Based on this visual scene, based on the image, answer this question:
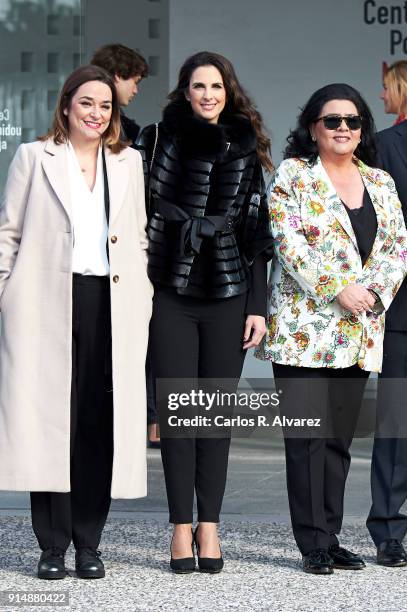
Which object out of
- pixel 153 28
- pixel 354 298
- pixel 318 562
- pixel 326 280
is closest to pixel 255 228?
pixel 326 280

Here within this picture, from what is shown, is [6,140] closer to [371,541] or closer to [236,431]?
[236,431]

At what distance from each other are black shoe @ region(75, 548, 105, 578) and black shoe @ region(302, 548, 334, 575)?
763 mm

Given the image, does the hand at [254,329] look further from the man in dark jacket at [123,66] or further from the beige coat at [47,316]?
the man in dark jacket at [123,66]

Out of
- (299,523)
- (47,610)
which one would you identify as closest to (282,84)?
(299,523)

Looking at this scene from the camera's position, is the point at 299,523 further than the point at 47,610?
Yes

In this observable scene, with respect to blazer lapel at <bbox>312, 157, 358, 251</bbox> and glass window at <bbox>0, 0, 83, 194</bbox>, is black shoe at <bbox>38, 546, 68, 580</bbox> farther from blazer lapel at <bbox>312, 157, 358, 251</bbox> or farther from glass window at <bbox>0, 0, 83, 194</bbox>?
glass window at <bbox>0, 0, 83, 194</bbox>

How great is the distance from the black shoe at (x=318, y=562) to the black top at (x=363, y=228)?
1100 mm

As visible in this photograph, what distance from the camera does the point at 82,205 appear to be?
5.49 metres

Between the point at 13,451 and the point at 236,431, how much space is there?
4319 mm

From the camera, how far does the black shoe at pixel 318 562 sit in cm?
560

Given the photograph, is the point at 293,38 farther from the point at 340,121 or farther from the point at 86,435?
the point at 86,435

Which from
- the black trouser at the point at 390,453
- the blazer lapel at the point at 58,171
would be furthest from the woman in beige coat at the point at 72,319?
the black trouser at the point at 390,453

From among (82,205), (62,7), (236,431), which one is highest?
(62,7)

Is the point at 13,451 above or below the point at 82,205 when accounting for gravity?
below
